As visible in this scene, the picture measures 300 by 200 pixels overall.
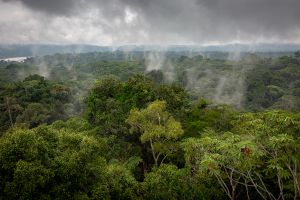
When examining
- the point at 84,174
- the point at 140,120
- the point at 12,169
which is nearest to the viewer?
the point at 12,169

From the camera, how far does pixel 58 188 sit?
12805 mm

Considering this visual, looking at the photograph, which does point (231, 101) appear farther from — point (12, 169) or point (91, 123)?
point (12, 169)

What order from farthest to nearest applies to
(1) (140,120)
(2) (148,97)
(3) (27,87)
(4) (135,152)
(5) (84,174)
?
(3) (27,87)
(2) (148,97)
(4) (135,152)
(1) (140,120)
(5) (84,174)

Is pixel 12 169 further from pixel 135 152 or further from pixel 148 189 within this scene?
pixel 135 152

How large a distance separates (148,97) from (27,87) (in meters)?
47.5

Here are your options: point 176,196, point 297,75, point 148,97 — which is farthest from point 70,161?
point 297,75

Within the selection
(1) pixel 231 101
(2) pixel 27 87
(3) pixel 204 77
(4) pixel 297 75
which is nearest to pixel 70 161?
(2) pixel 27 87

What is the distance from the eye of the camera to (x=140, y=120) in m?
23.5

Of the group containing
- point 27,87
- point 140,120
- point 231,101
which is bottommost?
point 231,101

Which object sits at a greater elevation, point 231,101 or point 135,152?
point 135,152

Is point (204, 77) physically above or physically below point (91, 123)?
below

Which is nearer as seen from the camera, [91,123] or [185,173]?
[185,173]

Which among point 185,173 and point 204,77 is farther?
point 204,77

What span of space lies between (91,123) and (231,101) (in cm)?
6836
